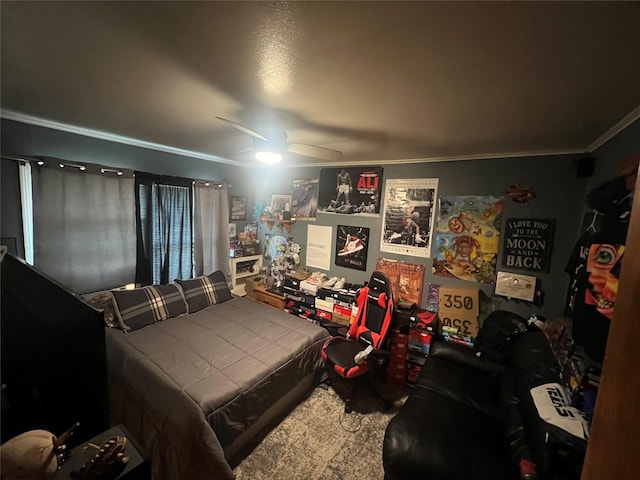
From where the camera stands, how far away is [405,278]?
301 centimetres

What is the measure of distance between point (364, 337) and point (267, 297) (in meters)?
1.66

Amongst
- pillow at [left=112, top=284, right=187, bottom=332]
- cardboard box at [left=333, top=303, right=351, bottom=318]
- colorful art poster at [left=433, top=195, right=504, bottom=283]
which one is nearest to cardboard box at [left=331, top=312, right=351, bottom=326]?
cardboard box at [left=333, top=303, right=351, bottom=318]

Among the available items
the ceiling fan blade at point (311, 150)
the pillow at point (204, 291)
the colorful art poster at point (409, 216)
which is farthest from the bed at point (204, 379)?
the ceiling fan blade at point (311, 150)

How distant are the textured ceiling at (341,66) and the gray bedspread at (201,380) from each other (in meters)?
1.85

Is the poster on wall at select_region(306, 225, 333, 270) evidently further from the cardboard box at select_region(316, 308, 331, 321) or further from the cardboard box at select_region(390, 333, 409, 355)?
the cardboard box at select_region(390, 333, 409, 355)

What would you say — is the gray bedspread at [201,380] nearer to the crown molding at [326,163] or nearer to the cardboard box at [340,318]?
the cardboard box at [340,318]

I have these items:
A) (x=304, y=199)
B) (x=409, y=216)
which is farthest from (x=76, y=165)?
(x=409, y=216)

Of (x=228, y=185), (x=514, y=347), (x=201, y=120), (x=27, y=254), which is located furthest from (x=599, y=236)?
(x=27, y=254)

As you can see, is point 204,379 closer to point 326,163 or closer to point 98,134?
point 98,134

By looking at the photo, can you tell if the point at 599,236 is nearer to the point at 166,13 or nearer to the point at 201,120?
the point at 166,13

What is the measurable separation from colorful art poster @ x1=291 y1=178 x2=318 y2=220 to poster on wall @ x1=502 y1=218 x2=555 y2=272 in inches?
91.2

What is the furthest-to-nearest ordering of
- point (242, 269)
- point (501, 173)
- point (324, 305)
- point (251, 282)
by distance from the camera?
point (242, 269) → point (251, 282) → point (324, 305) → point (501, 173)

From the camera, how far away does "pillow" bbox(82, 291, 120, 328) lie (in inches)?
92.5

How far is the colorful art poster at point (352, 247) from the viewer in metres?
3.29
